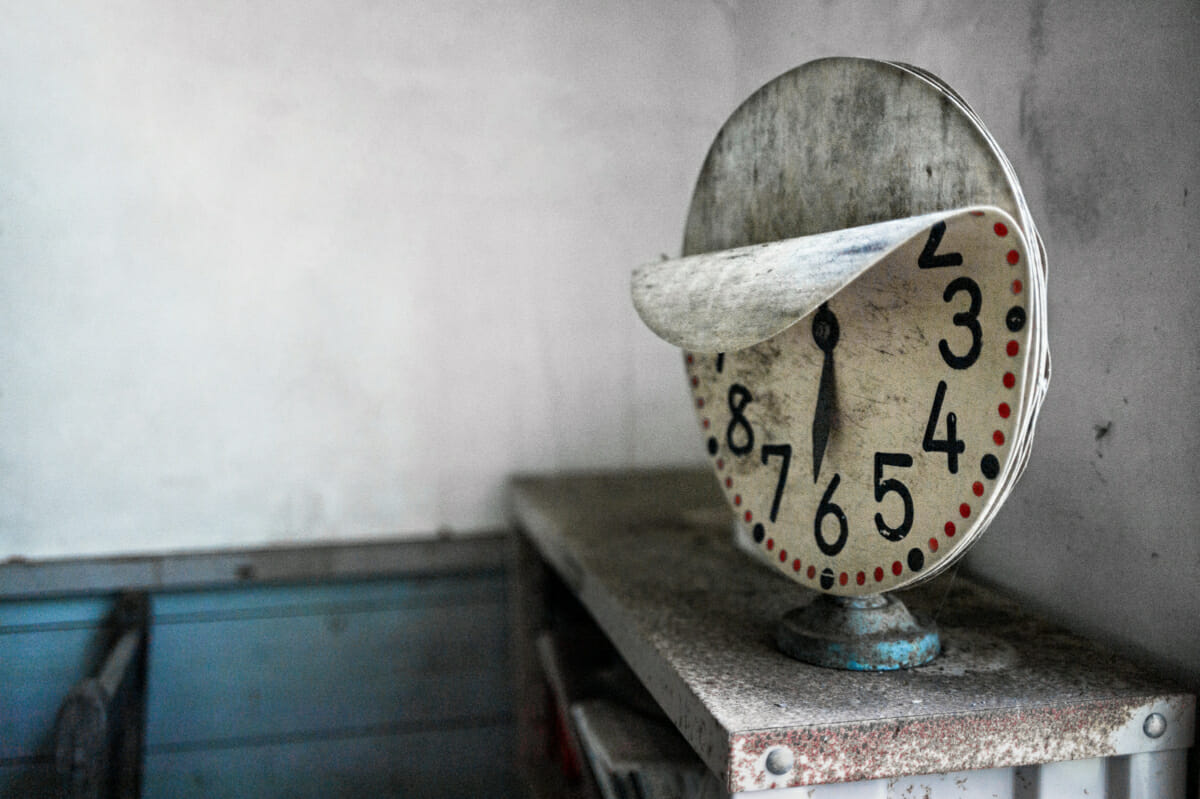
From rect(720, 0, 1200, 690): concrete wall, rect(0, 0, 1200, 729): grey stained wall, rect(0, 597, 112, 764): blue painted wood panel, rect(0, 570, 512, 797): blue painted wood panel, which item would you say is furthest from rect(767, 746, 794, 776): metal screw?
rect(0, 597, 112, 764): blue painted wood panel

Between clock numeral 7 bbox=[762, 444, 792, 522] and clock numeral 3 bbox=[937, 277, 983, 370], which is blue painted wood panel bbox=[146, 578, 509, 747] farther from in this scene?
clock numeral 3 bbox=[937, 277, 983, 370]

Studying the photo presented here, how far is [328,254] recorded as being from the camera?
222 cm

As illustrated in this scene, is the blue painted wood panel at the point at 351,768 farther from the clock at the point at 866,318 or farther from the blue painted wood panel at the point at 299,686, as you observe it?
the clock at the point at 866,318

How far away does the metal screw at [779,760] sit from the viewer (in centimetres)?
83

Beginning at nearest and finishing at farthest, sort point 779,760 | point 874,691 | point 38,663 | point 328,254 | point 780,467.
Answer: point 779,760 → point 874,691 → point 780,467 → point 38,663 → point 328,254

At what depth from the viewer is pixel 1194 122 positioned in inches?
37.9

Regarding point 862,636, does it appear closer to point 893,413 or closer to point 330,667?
point 893,413

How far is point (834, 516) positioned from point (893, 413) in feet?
0.44

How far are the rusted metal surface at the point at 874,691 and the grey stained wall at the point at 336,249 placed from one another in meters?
1.05

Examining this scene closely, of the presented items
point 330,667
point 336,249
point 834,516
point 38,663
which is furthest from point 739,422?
point 38,663

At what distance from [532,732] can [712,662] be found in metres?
1.38

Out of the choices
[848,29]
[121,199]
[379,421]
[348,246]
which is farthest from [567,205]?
[121,199]

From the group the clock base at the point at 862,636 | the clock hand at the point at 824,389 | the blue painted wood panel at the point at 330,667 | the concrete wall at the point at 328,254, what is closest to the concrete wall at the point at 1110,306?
the clock base at the point at 862,636

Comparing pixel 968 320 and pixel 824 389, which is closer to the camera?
pixel 968 320
